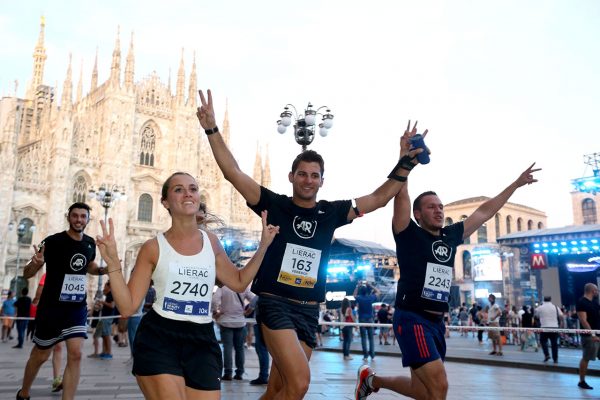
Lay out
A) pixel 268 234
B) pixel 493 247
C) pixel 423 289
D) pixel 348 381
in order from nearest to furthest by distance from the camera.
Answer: pixel 268 234 < pixel 423 289 < pixel 348 381 < pixel 493 247

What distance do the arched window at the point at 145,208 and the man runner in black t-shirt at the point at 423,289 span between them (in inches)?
1651

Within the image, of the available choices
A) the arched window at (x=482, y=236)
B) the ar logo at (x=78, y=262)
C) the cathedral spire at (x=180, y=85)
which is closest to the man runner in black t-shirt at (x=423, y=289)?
the ar logo at (x=78, y=262)

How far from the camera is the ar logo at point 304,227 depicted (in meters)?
3.69

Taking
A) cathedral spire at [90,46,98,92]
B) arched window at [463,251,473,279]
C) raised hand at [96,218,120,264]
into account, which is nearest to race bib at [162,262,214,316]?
raised hand at [96,218,120,264]

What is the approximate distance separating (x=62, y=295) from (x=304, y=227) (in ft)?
9.02

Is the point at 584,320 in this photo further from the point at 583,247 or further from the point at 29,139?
the point at 29,139

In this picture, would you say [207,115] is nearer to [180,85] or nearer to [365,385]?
[365,385]

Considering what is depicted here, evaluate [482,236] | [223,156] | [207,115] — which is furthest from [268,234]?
[482,236]

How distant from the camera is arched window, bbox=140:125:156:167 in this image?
150ft

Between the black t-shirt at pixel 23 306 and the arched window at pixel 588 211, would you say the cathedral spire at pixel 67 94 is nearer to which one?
the black t-shirt at pixel 23 306

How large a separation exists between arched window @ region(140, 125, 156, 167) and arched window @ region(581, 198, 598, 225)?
36416 millimetres

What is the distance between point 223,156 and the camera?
3.64 m

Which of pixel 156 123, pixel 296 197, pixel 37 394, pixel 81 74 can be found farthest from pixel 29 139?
pixel 296 197

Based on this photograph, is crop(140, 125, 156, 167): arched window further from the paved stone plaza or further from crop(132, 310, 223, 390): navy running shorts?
crop(132, 310, 223, 390): navy running shorts
